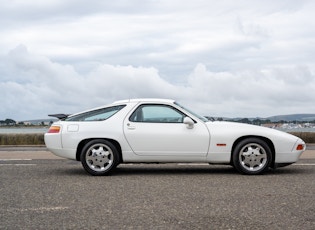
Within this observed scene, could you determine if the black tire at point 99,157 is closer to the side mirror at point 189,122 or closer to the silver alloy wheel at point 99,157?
the silver alloy wheel at point 99,157

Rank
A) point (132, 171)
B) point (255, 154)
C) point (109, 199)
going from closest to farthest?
1. point (109, 199)
2. point (255, 154)
3. point (132, 171)

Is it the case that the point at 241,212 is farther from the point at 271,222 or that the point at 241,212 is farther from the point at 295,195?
the point at 295,195

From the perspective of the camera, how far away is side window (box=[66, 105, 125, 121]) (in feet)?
33.1

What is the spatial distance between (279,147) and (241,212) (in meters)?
3.66

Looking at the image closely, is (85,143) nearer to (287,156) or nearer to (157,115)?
(157,115)

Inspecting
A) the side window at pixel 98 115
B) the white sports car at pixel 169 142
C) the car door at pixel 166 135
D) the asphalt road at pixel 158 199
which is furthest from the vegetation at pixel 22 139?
the car door at pixel 166 135

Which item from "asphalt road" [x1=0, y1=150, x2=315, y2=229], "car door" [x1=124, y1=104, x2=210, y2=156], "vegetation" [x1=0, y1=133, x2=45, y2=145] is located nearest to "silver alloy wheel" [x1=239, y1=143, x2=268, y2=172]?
"asphalt road" [x1=0, y1=150, x2=315, y2=229]

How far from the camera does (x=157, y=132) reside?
9.84 m

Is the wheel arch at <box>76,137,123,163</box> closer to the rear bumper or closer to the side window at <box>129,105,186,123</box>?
the side window at <box>129,105,186,123</box>

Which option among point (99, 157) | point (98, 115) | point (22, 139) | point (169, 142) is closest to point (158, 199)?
point (169, 142)

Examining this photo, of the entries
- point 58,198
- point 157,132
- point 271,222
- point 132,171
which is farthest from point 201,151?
point 271,222

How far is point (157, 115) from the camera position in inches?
396

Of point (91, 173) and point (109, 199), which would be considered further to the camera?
point (91, 173)

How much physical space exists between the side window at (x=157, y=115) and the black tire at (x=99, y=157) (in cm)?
70
